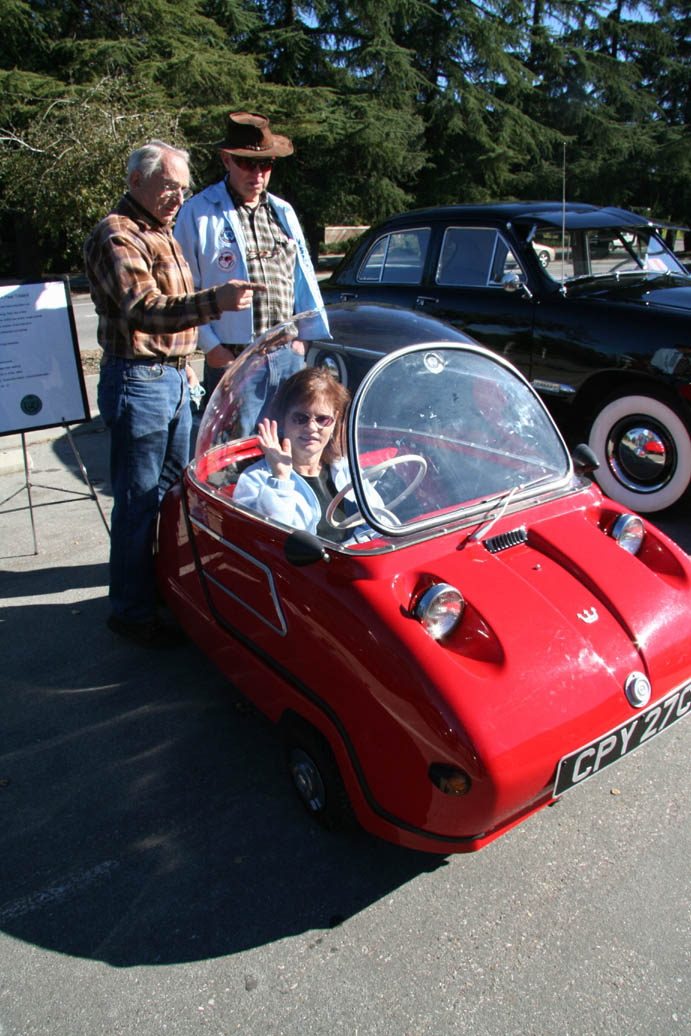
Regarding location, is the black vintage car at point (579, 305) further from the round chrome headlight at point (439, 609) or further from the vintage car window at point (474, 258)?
Answer: the round chrome headlight at point (439, 609)

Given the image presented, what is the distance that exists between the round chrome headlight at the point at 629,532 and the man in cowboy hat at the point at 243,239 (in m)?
1.80

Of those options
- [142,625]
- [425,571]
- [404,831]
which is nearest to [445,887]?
[404,831]

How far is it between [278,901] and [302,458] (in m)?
1.42

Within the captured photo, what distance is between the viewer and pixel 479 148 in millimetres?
32312

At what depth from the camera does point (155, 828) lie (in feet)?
8.29

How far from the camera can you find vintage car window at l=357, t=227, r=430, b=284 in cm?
624

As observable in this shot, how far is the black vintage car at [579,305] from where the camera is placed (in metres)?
4.78

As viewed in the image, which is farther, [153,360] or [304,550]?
[153,360]

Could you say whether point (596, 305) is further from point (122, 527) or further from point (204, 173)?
point (204, 173)

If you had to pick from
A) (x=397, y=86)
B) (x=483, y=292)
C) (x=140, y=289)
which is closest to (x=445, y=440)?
(x=140, y=289)

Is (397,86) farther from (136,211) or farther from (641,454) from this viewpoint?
(136,211)

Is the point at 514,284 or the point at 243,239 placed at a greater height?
the point at 243,239

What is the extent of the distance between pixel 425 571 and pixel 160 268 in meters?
1.89

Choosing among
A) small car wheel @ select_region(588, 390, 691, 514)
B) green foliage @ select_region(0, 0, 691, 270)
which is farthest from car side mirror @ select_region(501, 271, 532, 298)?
green foliage @ select_region(0, 0, 691, 270)
